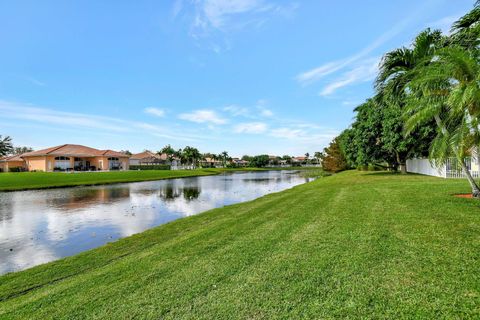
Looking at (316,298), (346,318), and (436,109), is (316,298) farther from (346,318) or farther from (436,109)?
(436,109)

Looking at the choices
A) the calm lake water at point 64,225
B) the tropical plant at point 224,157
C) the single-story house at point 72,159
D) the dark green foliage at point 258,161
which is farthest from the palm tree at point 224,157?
the calm lake water at point 64,225

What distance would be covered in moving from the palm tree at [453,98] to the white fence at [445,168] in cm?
314

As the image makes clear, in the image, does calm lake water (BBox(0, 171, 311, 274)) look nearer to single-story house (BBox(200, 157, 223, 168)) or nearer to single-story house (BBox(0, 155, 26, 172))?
single-story house (BBox(0, 155, 26, 172))

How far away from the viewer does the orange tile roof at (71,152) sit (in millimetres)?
61797

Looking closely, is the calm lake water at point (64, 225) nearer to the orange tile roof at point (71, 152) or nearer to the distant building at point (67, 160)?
the distant building at point (67, 160)

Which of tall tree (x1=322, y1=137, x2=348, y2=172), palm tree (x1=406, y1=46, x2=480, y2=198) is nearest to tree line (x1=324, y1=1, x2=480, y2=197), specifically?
palm tree (x1=406, y1=46, x2=480, y2=198)

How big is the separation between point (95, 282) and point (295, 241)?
438cm

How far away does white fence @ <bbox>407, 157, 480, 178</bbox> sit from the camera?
50.2 ft

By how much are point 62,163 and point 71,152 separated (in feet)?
13.8

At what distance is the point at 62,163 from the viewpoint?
6359 cm

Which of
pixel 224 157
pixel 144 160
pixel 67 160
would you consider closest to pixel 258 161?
pixel 224 157

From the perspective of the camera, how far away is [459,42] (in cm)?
883

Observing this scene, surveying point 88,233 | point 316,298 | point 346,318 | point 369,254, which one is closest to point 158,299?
point 316,298

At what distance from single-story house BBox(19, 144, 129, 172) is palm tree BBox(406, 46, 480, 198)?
2801 inches
